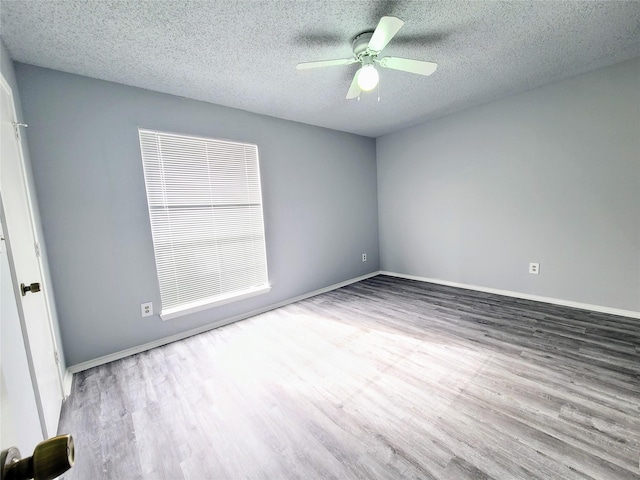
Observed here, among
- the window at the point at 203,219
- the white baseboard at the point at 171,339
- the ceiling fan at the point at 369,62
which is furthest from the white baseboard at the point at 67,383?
the ceiling fan at the point at 369,62

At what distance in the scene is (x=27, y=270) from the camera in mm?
1479

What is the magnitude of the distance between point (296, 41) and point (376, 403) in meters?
2.52

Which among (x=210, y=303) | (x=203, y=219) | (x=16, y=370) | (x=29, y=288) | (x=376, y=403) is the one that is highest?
(x=203, y=219)

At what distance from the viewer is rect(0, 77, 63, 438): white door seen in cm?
125

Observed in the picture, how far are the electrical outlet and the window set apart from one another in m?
0.12

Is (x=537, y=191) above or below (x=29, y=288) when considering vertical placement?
above

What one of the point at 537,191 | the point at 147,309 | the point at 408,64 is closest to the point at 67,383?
the point at 147,309

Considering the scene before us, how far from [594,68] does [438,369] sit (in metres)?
3.23

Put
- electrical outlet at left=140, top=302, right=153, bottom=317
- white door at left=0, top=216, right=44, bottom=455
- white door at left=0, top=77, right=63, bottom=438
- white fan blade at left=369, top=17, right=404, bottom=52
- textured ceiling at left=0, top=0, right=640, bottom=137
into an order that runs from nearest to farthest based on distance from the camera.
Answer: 1. white door at left=0, top=216, right=44, bottom=455
2. white door at left=0, top=77, right=63, bottom=438
3. white fan blade at left=369, top=17, right=404, bottom=52
4. textured ceiling at left=0, top=0, right=640, bottom=137
5. electrical outlet at left=140, top=302, right=153, bottom=317

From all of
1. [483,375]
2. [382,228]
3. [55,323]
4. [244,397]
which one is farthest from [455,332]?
[55,323]

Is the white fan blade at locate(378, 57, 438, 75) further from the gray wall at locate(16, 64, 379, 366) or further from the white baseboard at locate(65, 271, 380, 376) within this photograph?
the white baseboard at locate(65, 271, 380, 376)

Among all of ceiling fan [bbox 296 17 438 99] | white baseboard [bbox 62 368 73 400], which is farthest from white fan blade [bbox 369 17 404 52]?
white baseboard [bbox 62 368 73 400]

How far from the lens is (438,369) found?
197 cm

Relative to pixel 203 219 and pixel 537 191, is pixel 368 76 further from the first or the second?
pixel 537 191
